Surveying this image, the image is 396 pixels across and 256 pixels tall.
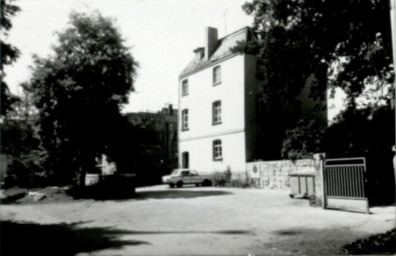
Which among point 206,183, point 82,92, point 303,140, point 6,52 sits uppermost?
point 82,92

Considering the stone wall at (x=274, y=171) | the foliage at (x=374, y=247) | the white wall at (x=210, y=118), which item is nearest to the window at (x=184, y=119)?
the white wall at (x=210, y=118)

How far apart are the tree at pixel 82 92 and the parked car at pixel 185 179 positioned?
20.6ft

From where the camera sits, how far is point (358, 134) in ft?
74.5

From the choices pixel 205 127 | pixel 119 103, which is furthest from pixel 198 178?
pixel 119 103

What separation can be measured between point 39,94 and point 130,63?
5.53m

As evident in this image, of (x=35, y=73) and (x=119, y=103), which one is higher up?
Result: (x=35, y=73)

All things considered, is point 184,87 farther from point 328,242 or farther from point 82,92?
point 328,242

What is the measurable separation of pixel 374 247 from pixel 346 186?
5.57m

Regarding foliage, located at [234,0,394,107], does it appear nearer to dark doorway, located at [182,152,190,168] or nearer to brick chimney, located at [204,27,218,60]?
brick chimney, located at [204,27,218,60]

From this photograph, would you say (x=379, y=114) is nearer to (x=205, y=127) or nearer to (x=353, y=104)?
(x=353, y=104)

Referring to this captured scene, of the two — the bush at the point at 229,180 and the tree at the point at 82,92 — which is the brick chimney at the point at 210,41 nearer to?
the bush at the point at 229,180

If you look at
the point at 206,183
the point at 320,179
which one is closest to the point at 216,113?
the point at 206,183

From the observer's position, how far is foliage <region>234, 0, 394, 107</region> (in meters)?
14.2

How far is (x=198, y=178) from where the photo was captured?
28.4m
